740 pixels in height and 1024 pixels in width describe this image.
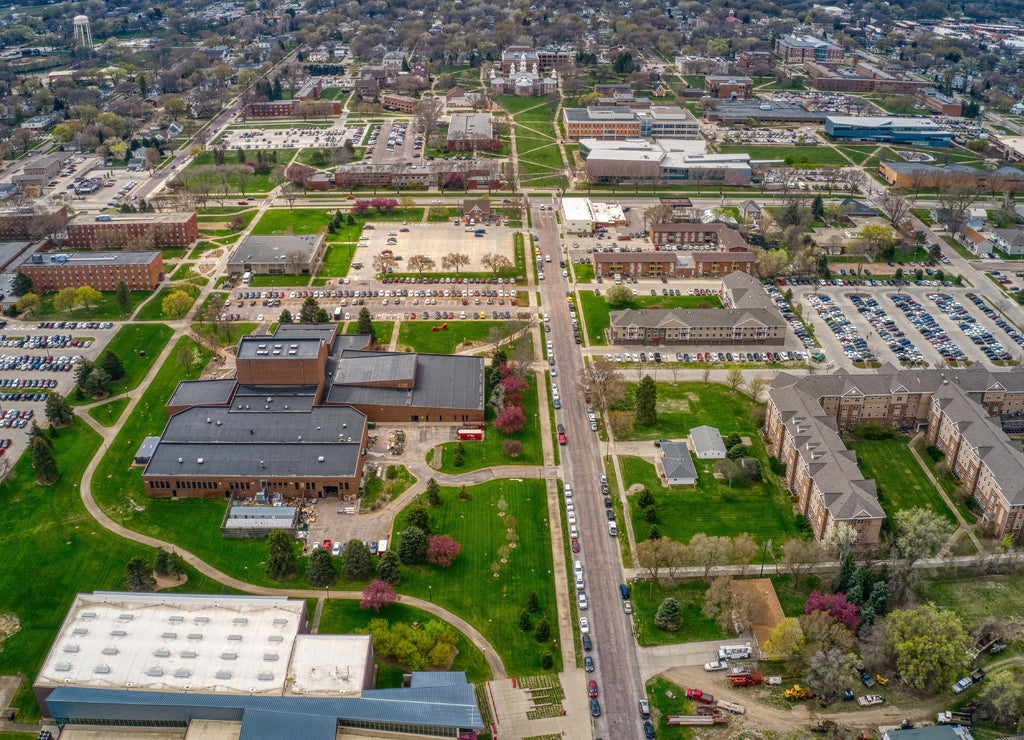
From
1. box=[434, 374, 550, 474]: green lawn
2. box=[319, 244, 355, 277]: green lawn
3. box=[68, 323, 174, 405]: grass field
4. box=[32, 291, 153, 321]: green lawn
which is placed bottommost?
box=[434, 374, 550, 474]: green lawn

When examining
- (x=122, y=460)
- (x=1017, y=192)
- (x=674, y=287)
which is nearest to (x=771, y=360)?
(x=674, y=287)

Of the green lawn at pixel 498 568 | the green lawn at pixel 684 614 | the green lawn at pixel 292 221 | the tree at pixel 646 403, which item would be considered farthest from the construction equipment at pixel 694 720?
the green lawn at pixel 292 221

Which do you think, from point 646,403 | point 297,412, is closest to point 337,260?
point 297,412

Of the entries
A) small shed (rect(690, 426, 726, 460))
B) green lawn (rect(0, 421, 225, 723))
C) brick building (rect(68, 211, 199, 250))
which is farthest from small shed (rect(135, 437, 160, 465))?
brick building (rect(68, 211, 199, 250))

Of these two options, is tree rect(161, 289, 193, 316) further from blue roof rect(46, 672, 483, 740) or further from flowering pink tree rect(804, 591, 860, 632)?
flowering pink tree rect(804, 591, 860, 632)

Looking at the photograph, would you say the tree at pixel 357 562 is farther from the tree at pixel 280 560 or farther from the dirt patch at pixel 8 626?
the dirt patch at pixel 8 626

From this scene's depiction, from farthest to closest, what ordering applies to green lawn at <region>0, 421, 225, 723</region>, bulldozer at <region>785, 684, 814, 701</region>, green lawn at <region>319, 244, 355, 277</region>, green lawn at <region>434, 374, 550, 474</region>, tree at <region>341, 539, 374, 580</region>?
green lawn at <region>319, 244, 355, 277</region>, green lawn at <region>434, 374, 550, 474</region>, tree at <region>341, 539, 374, 580</region>, green lawn at <region>0, 421, 225, 723</region>, bulldozer at <region>785, 684, 814, 701</region>
